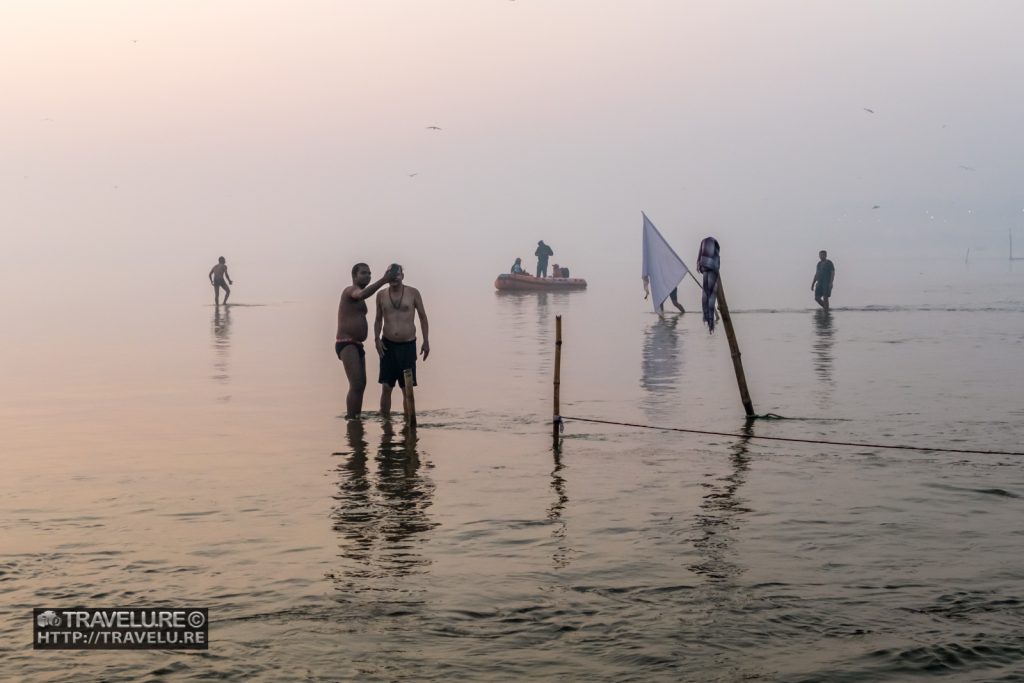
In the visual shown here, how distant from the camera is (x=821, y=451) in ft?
37.5

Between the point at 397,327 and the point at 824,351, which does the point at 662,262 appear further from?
the point at 824,351

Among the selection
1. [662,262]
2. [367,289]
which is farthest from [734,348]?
[662,262]

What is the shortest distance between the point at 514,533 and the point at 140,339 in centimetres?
2231

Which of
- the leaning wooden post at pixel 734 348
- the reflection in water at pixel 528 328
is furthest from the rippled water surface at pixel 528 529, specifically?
the reflection in water at pixel 528 328

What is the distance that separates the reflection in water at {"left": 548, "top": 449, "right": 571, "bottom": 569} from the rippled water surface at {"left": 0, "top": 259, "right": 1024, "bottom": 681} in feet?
0.11

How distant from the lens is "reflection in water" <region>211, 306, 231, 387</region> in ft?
65.8

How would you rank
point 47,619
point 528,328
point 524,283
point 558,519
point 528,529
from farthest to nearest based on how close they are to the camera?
point 524,283 → point 528,328 → point 558,519 → point 528,529 → point 47,619

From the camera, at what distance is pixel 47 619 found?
620cm

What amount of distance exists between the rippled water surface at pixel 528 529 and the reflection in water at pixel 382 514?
3cm

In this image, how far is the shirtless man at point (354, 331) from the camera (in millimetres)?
13297

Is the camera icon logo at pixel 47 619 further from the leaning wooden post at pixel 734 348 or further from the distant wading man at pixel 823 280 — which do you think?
the distant wading man at pixel 823 280

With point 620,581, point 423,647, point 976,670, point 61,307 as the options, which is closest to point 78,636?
point 423,647

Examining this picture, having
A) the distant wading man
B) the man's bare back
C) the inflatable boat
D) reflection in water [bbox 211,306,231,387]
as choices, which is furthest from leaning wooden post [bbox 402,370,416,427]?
the inflatable boat

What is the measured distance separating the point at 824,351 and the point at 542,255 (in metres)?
36.7
